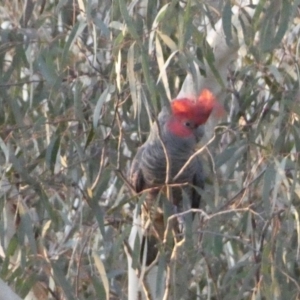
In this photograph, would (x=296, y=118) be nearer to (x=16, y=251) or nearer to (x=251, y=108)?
(x=251, y=108)

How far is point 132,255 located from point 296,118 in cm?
51

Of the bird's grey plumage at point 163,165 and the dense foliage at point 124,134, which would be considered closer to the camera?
the dense foliage at point 124,134

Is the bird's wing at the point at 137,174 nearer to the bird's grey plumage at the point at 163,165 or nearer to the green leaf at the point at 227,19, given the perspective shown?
the bird's grey plumage at the point at 163,165

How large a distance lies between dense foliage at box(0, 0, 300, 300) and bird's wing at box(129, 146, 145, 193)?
0.07 meters

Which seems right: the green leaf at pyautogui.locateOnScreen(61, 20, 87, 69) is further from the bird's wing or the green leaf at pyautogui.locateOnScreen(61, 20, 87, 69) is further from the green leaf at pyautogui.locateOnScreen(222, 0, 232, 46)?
the bird's wing

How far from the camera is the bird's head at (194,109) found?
206 cm

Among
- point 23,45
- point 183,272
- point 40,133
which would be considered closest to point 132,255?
point 183,272

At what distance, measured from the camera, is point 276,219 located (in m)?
1.87

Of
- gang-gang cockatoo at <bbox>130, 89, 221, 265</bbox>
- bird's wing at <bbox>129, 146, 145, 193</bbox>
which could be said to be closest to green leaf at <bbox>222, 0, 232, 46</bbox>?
gang-gang cockatoo at <bbox>130, 89, 221, 265</bbox>

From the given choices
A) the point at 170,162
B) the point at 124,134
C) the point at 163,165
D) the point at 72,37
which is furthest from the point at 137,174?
the point at 72,37

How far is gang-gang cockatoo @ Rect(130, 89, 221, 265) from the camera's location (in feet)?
6.59

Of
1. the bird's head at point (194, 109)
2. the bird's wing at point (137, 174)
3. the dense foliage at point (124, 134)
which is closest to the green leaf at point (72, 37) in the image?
the dense foliage at point (124, 134)

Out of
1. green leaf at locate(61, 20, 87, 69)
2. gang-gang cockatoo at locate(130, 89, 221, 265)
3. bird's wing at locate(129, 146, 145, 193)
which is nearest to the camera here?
green leaf at locate(61, 20, 87, 69)

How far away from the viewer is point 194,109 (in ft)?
6.77
